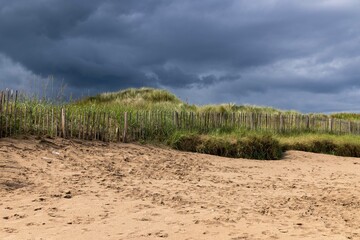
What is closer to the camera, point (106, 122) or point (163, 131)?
point (106, 122)

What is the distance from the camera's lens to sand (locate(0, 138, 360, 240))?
478 cm

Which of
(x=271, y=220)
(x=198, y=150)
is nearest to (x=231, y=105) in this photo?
(x=198, y=150)

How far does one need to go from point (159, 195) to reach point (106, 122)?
5.42 metres

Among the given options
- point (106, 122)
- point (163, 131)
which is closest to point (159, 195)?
point (106, 122)

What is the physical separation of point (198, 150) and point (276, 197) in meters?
5.36

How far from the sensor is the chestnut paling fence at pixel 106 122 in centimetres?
1031

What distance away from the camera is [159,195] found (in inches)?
253

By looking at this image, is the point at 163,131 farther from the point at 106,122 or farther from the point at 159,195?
the point at 159,195

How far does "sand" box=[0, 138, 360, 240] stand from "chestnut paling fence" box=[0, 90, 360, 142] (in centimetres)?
61

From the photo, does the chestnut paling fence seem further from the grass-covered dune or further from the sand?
the sand

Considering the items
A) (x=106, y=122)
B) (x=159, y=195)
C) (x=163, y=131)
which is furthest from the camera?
(x=163, y=131)

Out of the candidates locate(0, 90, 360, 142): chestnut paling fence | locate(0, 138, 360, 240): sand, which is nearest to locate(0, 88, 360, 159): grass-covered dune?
locate(0, 90, 360, 142): chestnut paling fence

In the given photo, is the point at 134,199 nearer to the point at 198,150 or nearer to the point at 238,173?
the point at 238,173

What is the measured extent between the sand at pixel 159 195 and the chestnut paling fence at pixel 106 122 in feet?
1.99
